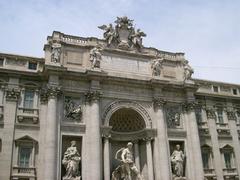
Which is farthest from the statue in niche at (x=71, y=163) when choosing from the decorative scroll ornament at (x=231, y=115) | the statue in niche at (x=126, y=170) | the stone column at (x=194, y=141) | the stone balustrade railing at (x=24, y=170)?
the decorative scroll ornament at (x=231, y=115)

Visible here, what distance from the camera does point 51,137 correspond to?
21359mm

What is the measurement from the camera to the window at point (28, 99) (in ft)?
75.8

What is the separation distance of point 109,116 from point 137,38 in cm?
762

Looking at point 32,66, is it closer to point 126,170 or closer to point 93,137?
point 93,137

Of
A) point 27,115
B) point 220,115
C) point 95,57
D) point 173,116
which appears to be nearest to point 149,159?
point 173,116

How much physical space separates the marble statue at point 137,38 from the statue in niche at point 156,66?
6.06ft

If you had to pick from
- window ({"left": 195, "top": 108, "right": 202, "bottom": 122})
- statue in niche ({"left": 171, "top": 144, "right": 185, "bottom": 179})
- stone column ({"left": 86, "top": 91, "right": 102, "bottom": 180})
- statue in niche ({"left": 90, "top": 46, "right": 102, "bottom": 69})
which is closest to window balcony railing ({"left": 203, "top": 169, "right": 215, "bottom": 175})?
statue in niche ({"left": 171, "top": 144, "right": 185, "bottom": 179})

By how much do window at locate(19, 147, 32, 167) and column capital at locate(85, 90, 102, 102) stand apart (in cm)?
536

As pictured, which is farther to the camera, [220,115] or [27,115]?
[220,115]

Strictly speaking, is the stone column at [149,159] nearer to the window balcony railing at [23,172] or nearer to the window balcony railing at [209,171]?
the window balcony railing at [209,171]

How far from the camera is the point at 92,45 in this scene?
2547 centimetres

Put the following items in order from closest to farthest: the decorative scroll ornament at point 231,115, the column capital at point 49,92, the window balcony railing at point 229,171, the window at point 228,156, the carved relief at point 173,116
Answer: the column capital at point 49,92 → the carved relief at point 173,116 → the window balcony railing at point 229,171 → the window at point 228,156 → the decorative scroll ornament at point 231,115

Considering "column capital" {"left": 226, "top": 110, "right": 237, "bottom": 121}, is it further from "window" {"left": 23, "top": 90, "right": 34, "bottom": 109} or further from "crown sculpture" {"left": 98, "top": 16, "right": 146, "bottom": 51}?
"window" {"left": 23, "top": 90, "right": 34, "bottom": 109}

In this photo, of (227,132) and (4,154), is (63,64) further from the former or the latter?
(227,132)
